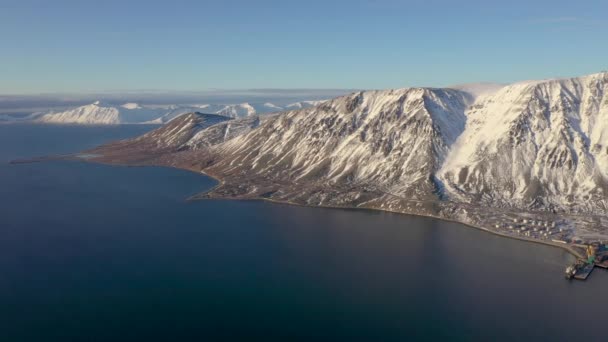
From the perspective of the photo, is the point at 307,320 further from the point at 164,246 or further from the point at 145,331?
the point at 164,246

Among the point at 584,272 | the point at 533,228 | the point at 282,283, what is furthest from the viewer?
the point at 533,228

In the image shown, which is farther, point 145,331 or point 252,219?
point 252,219

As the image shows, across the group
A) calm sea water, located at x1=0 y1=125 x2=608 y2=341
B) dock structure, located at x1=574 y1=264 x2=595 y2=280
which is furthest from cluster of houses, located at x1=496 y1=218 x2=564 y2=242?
dock structure, located at x1=574 y1=264 x2=595 y2=280

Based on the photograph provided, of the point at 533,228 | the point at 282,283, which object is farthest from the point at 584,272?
the point at 282,283

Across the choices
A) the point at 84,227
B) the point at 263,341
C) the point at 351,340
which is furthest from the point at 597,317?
the point at 84,227

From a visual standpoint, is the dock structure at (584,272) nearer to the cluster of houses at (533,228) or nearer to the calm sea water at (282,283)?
the calm sea water at (282,283)

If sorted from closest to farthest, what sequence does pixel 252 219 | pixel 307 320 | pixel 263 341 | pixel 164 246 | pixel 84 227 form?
pixel 263 341, pixel 307 320, pixel 164 246, pixel 84 227, pixel 252 219

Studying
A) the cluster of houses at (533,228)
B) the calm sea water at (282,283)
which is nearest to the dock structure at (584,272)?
the calm sea water at (282,283)

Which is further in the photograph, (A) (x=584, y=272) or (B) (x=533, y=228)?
(B) (x=533, y=228)

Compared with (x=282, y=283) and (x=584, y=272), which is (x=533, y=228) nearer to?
(x=584, y=272)
